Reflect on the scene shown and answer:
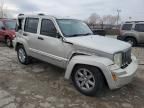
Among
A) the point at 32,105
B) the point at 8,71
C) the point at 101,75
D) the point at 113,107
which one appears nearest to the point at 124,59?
the point at 101,75

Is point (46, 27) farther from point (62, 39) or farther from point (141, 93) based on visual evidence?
point (141, 93)

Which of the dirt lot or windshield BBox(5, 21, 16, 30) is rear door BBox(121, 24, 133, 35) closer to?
the dirt lot

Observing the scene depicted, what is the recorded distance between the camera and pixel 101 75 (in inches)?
159

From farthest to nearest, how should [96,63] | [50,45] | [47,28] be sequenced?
1. [47,28]
2. [50,45]
3. [96,63]

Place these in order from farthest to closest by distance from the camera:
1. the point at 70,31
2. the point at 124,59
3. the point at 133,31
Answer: the point at 133,31
the point at 70,31
the point at 124,59

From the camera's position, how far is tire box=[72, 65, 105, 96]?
4.05 metres

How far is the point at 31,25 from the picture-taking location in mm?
6180

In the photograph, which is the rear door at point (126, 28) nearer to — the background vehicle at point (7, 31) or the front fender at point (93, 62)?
the background vehicle at point (7, 31)

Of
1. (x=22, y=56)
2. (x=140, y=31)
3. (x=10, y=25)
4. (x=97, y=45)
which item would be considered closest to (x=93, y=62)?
(x=97, y=45)

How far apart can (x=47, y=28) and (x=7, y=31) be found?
6.25m

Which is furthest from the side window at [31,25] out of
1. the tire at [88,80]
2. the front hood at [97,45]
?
the tire at [88,80]

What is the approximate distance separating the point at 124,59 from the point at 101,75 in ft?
2.50

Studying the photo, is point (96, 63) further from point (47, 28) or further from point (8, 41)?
point (8, 41)

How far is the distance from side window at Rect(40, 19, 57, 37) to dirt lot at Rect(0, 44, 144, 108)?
132 cm
